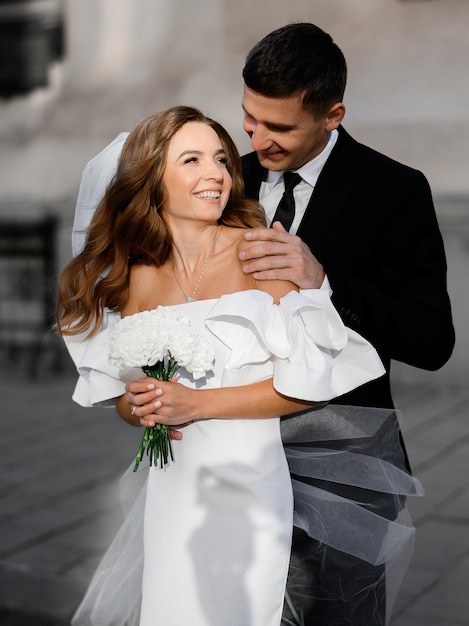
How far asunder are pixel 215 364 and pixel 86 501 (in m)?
3.23

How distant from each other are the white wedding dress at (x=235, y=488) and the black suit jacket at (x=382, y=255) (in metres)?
0.14

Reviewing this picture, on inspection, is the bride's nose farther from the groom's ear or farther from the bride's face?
the groom's ear

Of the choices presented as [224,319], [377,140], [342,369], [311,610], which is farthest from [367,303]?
[377,140]

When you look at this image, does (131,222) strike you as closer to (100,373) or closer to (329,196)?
(100,373)

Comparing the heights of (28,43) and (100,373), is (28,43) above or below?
below

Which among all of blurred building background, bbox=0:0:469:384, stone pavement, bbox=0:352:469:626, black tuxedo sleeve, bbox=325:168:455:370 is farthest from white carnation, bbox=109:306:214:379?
blurred building background, bbox=0:0:469:384

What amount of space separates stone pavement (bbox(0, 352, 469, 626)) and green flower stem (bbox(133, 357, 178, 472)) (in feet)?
6.26

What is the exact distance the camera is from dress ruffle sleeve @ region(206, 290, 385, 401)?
8.04ft

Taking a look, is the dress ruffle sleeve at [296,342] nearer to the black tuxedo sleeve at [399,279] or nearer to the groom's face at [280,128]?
the black tuxedo sleeve at [399,279]

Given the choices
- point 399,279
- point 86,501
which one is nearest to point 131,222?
point 399,279

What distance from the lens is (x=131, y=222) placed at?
9.01 ft

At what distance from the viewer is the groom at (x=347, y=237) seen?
2719mm

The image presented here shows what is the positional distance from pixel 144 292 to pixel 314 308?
19.7 inches

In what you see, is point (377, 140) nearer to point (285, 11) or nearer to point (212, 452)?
point (285, 11)
